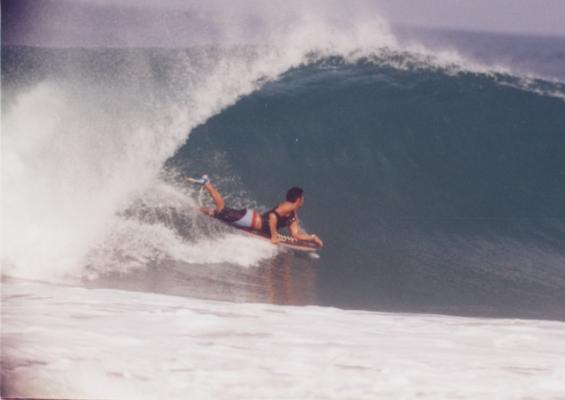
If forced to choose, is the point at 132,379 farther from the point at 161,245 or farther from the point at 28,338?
the point at 161,245

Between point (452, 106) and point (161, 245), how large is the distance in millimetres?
6021

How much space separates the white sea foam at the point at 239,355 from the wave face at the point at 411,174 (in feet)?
6.42

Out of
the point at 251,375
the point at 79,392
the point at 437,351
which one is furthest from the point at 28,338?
the point at 437,351

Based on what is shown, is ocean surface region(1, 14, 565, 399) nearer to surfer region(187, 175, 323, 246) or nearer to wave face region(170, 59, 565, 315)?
wave face region(170, 59, 565, 315)

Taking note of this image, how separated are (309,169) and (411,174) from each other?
1476mm

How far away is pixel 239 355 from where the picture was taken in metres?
3.95

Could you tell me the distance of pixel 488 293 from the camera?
22.6 ft

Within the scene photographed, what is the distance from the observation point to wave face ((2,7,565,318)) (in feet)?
21.6

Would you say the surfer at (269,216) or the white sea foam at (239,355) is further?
the surfer at (269,216)

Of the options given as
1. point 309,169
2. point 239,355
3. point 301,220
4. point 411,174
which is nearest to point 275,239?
point 301,220

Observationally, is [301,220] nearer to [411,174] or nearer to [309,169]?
[309,169]

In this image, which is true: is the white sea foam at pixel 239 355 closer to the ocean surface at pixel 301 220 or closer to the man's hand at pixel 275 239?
the ocean surface at pixel 301 220

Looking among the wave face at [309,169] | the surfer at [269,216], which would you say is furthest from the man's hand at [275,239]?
the wave face at [309,169]

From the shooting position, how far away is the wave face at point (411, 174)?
7.16 m
